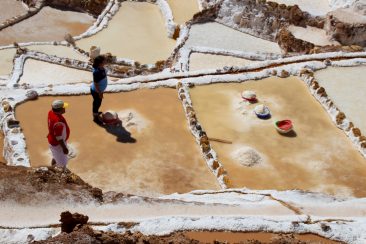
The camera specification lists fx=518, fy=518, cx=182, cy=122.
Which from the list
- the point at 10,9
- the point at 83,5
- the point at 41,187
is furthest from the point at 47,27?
the point at 41,187

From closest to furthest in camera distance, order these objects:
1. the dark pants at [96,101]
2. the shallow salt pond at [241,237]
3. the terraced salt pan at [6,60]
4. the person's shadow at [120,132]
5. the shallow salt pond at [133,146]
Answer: the shallow salt pond at [241,237] → the shallow salt pond at [133,146] → the person's shadow at [120,132] → the dark pants at [96,101] → the terraced salt pan at [6,60]

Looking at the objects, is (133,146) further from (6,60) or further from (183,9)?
(183,9)

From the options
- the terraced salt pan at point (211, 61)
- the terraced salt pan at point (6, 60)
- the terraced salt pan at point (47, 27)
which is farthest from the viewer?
the terraced salt pan at point (47, 27)

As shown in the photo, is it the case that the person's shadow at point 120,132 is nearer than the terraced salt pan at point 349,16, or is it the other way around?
the person's shadow at point 120,132

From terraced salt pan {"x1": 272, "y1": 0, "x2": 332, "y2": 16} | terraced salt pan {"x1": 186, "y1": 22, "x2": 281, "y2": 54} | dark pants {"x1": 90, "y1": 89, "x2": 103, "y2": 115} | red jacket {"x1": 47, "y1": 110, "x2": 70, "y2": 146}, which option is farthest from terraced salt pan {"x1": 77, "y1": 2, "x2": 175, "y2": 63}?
red jacket {"x1": 47, "y1": 110, "x2": 70, "y2": 146}

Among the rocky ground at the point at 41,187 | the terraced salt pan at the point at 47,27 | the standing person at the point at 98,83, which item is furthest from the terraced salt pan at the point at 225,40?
the rocky ground at the point at 41,187

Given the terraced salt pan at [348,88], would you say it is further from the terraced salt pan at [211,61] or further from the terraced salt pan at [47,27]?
the terraced salt pan at [47,27]
